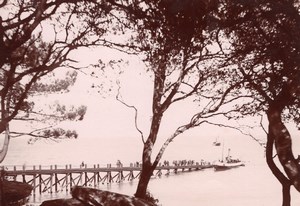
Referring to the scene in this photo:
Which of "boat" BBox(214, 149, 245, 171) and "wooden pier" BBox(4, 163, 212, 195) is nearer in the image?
"wooden pier" BBox(4, 163, 212, 195)

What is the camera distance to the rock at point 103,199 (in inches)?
396

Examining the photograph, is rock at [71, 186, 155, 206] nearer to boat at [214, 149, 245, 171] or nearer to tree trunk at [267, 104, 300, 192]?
tree trunk at [267, 104, 300, 192]

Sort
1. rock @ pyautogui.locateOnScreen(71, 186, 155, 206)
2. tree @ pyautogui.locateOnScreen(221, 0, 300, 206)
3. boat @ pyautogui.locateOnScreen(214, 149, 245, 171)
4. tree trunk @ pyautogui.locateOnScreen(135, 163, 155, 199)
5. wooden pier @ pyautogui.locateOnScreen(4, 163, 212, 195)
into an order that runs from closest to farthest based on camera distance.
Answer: tree @ pyautogui.locateOnScreen(221, 0, 300, 206)
rock @ pyautogui.locateOnScreen(71, 186, 155, 206)
tree trunk @ pyautogui.locateOnScreen(135, 163, 155, 199)
wooden pier @ pyautogui.locateOnScreen(4, 163, 212, 195)
boat @ pyautogui.locateOnScreen(214, 149, 245, 171)

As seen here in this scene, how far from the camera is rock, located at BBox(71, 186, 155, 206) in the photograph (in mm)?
10047

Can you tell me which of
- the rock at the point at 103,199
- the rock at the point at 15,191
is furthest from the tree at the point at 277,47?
the rock at the point at 15,191

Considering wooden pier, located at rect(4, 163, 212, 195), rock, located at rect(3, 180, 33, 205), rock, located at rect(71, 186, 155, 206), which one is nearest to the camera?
rock, located at rect(71, 186, 155, 206)

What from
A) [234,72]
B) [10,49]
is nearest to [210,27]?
[10,49]

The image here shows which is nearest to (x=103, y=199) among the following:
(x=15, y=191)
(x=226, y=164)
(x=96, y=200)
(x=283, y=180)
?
(x=96, y=200)

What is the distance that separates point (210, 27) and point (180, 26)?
0.73m

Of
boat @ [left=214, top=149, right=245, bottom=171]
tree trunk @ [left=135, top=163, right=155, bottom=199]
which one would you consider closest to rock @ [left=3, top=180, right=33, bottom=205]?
tree trunk @ [left=135, top=163, right=155, bottom=199]

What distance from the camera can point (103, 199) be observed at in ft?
33.2

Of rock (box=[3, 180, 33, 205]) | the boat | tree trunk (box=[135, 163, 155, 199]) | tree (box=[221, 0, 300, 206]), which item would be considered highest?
the boat

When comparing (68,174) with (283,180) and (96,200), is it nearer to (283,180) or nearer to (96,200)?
(96,200)

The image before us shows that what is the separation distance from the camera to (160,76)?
44.0 ft
